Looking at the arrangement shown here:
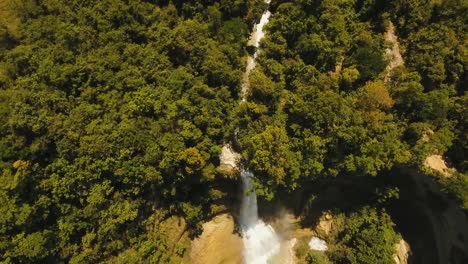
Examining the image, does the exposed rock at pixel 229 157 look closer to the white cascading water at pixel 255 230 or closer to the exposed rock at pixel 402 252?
the white cascading water at pixel 255 230

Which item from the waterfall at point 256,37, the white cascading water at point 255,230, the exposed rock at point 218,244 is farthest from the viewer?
the white cascading water at point 255,230

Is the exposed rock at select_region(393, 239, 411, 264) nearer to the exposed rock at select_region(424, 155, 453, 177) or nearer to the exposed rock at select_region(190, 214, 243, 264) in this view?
the exposed rock at select_region(424, 155, 453, 177)

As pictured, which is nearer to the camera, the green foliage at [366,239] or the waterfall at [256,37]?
the green foliage at [366,239]

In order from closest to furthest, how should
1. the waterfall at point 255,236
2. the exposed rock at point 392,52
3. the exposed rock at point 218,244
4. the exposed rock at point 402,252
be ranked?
1. the exposed rock at point 392,52
2. the exposed rock at point 218,244
3. the exposed rock at point 402,252
4. the waterfall at point 255,236

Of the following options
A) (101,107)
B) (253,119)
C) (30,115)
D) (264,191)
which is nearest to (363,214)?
(264,191)

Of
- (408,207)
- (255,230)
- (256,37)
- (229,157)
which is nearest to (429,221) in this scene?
(408,207)

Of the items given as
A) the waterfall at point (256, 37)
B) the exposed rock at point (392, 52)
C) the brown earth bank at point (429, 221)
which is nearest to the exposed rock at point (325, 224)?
the brown earth bank at point (429, 221)

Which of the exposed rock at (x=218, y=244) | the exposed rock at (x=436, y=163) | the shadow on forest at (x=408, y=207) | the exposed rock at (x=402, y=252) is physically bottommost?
the exposed rock at (x=218, y=244)
